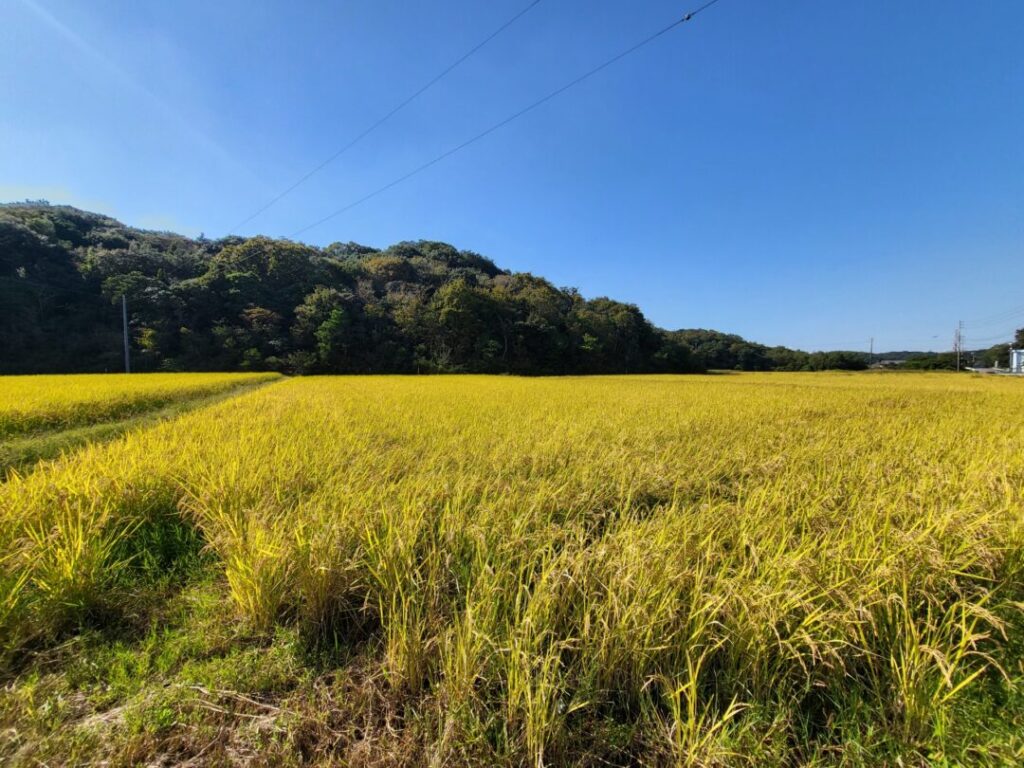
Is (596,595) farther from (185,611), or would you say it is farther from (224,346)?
(224,346)

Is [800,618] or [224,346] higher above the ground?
[224,346]

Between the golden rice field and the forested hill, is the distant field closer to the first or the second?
the golden rice field

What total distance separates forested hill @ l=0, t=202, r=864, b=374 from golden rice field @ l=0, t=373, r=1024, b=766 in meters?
30.5

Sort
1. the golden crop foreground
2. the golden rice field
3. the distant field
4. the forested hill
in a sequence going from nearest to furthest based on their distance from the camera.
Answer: the golden rice field → the distant field → the golden crop foreground → the forested hill

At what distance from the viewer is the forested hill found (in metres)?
28.5

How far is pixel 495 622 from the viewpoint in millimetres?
1598

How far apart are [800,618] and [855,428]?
20.4 ft

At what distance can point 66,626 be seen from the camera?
1712 mm

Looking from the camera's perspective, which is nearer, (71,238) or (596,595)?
(596,595)

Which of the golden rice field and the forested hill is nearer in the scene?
the golden rice field

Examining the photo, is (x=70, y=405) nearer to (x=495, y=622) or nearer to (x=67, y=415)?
(x=67, y=415)

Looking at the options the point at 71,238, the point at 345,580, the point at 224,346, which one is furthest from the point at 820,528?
the point at 71,238

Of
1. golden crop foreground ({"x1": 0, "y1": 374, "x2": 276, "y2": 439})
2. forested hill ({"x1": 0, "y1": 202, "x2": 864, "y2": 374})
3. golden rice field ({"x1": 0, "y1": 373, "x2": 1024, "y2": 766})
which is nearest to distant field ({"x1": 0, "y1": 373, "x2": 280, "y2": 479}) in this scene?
golden crop foreground ({"x1": 0, "y1": 374, "x2": 276, "y2": 439})

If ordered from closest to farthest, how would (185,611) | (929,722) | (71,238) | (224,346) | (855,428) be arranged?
(929,722), (185,611), (855,428), (224,346), (71,238)
